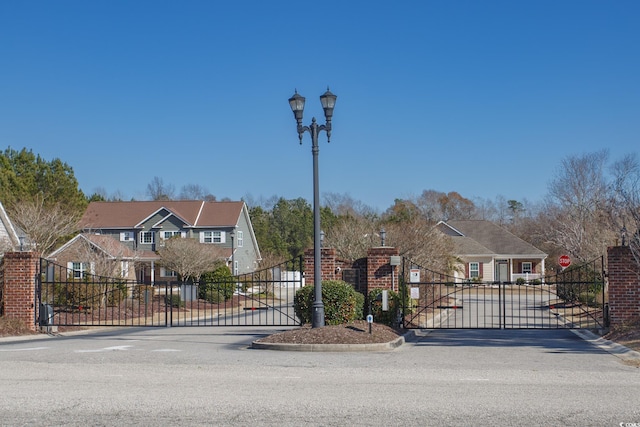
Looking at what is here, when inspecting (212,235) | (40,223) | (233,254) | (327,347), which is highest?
(212,235)

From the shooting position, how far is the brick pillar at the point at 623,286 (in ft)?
67.3

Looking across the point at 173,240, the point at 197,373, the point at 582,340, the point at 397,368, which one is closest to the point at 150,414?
the point at 197,373

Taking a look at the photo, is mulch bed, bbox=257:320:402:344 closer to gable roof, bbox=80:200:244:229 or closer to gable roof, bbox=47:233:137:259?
gable roof, bbox=47:233:137:259

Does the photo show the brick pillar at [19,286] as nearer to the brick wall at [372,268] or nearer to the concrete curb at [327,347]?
the brick wall at [372,268]

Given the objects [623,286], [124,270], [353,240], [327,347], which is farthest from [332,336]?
[124,270]

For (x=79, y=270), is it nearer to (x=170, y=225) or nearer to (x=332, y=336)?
(x=332, y=336)

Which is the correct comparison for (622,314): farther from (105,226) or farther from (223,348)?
(105,226)

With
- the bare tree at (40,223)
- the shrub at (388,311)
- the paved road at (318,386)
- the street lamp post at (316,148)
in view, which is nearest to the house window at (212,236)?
the bare tree at (40,223)

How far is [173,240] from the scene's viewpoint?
44781mm

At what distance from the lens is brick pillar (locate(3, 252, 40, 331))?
74.5 ft

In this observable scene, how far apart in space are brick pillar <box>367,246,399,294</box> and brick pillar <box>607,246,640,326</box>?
6.04 meters

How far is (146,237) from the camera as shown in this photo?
63.9 meters

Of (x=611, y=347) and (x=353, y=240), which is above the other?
(x=353, y=240)

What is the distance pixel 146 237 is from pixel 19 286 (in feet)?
136
